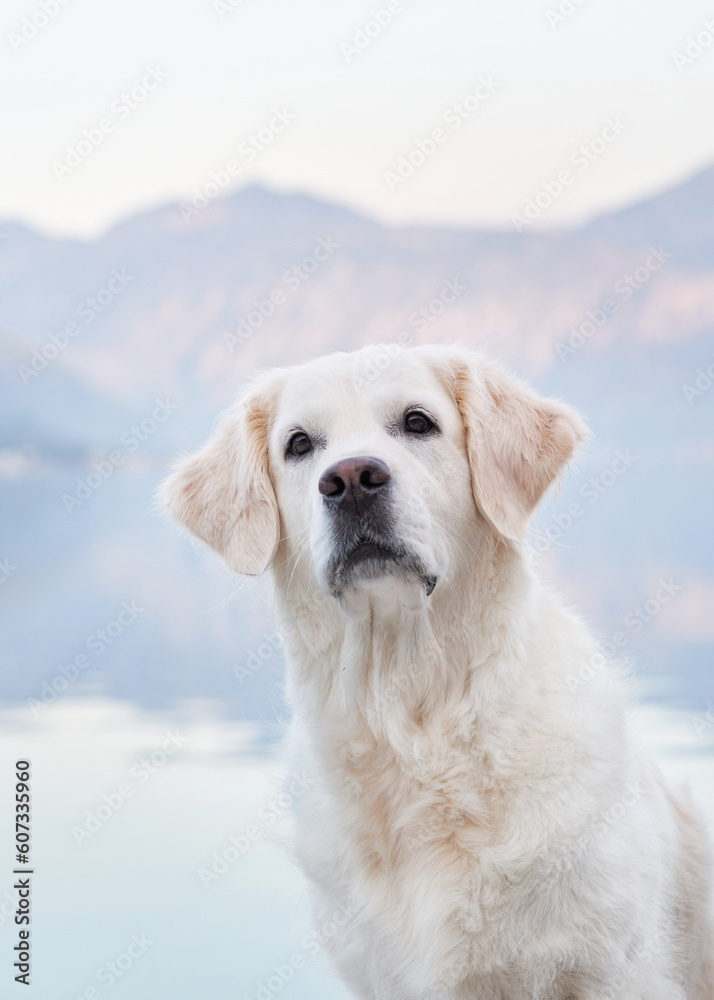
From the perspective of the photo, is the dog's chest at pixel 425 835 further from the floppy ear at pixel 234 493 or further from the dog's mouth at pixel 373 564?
the floppy ear at pixel 234 493

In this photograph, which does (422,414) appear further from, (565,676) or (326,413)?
(565,676)

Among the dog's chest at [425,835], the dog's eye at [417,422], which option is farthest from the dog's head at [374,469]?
the dog's chest at [425,835]

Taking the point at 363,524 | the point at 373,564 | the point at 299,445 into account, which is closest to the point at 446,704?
the point at 373,564

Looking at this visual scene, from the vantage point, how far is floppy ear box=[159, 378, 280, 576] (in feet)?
11.1

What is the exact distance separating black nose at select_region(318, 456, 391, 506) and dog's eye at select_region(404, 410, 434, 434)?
0.29 metres

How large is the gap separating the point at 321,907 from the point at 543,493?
1433 mm

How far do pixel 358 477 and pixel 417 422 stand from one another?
361mm

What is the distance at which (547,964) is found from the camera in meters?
3.03

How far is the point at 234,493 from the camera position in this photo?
3.49 meters

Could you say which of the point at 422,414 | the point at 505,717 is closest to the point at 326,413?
the point at 422,414

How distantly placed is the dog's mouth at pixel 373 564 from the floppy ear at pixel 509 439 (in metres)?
0.28

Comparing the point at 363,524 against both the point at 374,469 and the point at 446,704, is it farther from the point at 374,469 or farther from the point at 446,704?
the point at 446,704

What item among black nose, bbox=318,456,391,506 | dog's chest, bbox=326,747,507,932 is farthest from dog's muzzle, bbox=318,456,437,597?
dog's chest, bbox=326,747,507,932

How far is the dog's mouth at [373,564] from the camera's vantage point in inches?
119
